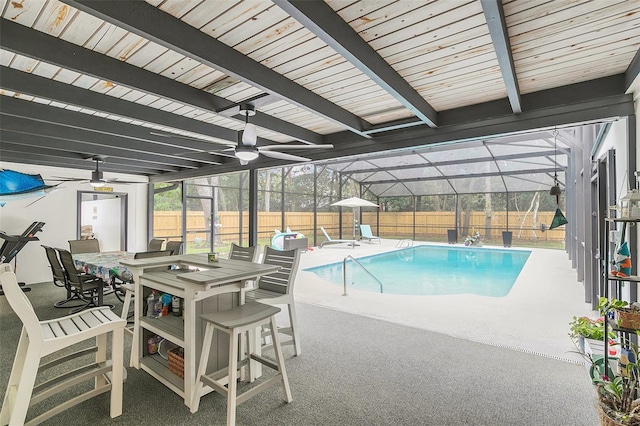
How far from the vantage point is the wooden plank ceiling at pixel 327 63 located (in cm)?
172

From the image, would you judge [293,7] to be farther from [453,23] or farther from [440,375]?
[440,375]

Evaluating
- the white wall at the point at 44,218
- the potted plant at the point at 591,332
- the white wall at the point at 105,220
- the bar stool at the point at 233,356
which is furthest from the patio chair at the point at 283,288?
the white wall at the point at 105,220

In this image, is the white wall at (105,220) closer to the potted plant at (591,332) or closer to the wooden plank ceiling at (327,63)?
the wooden plank ceiling at (327,63)

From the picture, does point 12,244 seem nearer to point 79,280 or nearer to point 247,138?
point 79,280

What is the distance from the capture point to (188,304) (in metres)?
2.11

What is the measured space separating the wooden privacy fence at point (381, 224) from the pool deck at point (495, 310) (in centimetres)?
486

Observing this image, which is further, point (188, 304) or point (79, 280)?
point (79, 280)

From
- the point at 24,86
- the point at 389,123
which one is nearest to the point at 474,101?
the point at 389,123

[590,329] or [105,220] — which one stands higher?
[105,220]

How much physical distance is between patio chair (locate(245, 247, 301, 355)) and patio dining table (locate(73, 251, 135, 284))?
74.1 inches

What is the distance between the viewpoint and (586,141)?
4746mm

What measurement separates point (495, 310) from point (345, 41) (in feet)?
13.2

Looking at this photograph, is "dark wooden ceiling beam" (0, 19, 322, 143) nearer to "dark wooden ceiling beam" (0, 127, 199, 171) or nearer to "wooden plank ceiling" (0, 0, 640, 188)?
"wooden plank ceiling" (0, 0, 640, 188)

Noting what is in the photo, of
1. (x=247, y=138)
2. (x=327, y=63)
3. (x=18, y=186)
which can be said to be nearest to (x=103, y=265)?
(x=18, y=186)
